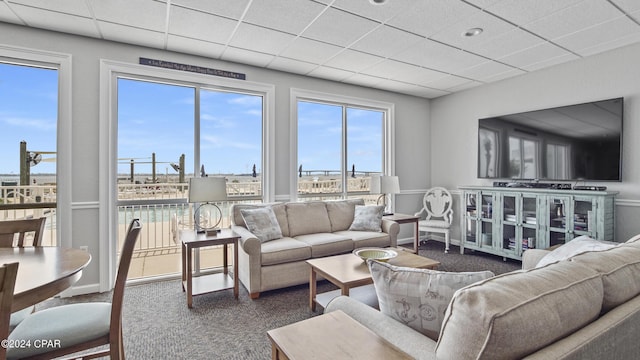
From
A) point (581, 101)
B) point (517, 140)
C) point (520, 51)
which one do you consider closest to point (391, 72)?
point (520, 51)

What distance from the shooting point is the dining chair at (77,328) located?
1.38 m

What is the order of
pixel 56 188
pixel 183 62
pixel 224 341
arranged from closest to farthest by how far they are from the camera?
pixel 224 341 < pixel 56 188 < pixel 183 62

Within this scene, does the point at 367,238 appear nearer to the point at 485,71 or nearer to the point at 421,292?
the point at 421,292

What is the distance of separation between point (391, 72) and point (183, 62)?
2.61m

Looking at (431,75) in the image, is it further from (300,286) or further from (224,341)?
(224,341)

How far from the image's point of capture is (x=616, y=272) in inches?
42.7

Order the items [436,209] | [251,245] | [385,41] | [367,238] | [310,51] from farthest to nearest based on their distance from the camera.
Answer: [436,209], [367,238], [310,51], [385,41], [251,245]

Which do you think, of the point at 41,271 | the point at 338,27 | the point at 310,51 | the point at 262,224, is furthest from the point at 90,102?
the point at 338,27

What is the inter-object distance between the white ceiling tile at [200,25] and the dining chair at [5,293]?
2278 mm

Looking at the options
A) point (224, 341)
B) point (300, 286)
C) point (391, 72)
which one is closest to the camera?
point (224, 341)

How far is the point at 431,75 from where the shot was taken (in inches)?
168

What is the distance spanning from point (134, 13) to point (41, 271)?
2.19 meters

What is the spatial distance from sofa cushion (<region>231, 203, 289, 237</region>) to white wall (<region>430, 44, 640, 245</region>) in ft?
10.0

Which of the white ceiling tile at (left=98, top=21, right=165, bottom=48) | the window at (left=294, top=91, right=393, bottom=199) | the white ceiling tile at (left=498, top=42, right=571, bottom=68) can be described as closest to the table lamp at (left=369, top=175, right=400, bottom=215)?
the window at (left=294, top=91, right=393, bottom=199)
